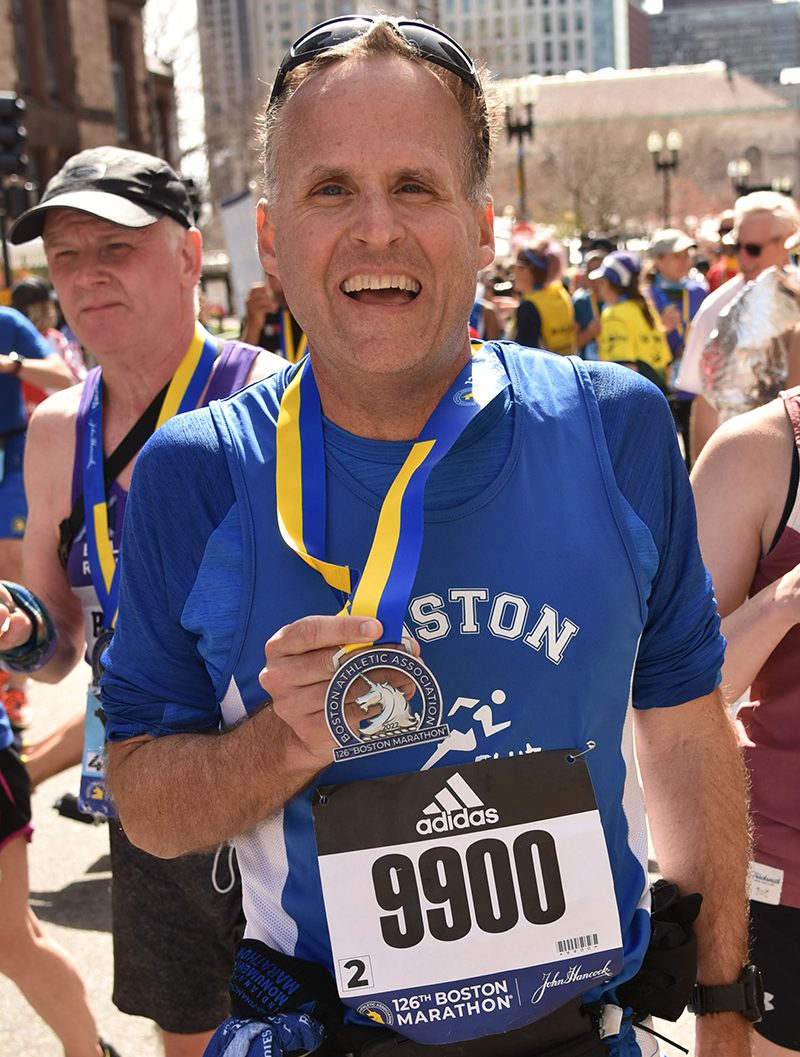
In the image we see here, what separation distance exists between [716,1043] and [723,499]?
38.6 inches

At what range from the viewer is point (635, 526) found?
1756 mm

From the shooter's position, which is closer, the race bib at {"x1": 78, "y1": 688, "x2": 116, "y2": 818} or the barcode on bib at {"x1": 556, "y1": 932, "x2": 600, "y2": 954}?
the barcode on bib at {"x1": 556, "y1": 932, "x2": 600, "y2": 954}

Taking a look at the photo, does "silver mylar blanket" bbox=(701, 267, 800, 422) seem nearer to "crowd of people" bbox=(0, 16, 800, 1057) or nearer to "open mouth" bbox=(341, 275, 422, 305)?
"crowd of people" bbox=(0, 16, 800, 1057)

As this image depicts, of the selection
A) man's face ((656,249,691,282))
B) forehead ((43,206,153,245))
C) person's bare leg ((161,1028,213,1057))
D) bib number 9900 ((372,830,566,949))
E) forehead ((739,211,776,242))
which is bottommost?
person's bare leg ((161,1028,213,1057))

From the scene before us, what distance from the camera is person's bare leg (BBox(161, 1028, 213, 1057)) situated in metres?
3.00

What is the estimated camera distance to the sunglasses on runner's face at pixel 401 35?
5.81ft

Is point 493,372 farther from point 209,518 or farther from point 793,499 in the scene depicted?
point 793,499

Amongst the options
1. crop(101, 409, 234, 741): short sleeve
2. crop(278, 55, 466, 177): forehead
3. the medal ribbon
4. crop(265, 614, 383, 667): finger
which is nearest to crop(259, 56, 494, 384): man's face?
crop(278, 55, 466, 177): forehead

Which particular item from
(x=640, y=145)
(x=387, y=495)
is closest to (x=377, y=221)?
(x=387, y=495)

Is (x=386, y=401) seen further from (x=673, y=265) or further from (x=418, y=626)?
(x=673, y=265)

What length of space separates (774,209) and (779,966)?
377 centimetres

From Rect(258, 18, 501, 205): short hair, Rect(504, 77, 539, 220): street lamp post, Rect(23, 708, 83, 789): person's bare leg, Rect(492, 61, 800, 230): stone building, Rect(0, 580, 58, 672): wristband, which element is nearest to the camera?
Rect(258, 18, 501, 205): short hair

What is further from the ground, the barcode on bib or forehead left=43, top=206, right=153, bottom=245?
forehead left=43, top=206, right=153, bottom=245

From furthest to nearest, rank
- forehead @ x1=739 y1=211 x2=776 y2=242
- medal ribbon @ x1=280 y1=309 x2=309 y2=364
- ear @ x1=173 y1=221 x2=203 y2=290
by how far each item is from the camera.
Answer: medal ribbon @ x1=280 y1=309 x2=309 y2=364
forehead @ x1=739 y1=211 x2=776 y2=242
ear @ x1=173 y1=221 x2=203 y2=290
